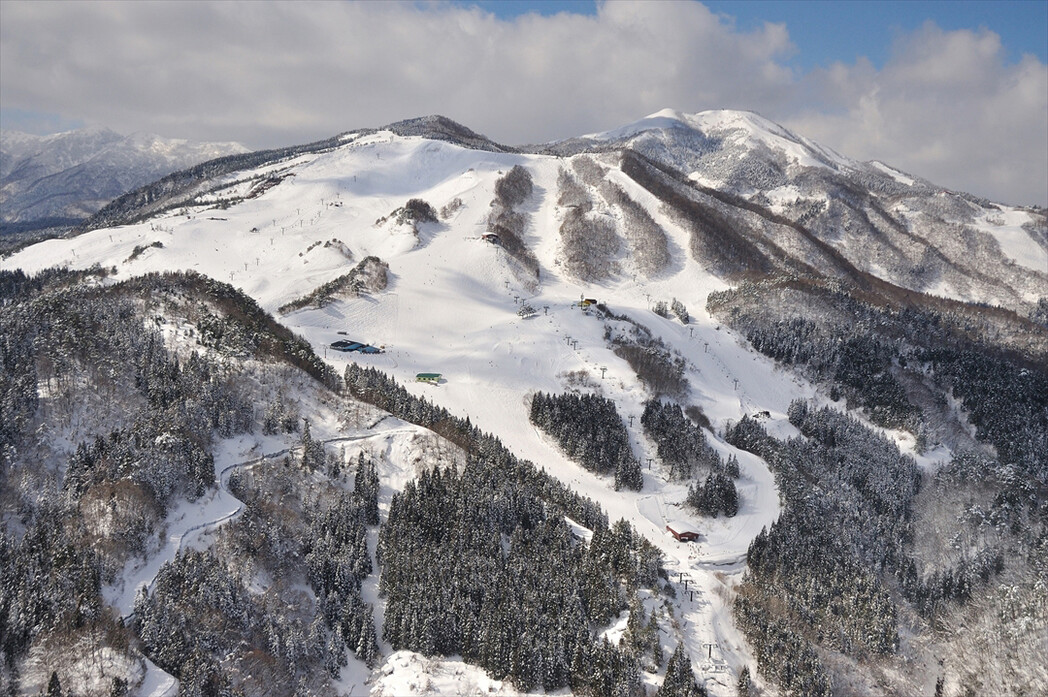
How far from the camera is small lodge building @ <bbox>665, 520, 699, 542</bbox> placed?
45.9m


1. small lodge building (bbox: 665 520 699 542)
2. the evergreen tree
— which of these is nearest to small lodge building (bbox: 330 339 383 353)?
small lodge building (bbox: 665 520 699 542)

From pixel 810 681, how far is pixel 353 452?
1344 inches

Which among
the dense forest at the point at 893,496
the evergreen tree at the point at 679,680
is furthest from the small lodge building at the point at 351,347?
the evergreen tree at the point at 679,680

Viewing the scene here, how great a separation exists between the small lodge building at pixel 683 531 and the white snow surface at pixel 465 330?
0.54 meters

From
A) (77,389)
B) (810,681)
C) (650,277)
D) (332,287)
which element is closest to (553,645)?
(810,681)

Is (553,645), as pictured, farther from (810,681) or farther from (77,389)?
(77,389)

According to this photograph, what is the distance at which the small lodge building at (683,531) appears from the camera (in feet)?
151

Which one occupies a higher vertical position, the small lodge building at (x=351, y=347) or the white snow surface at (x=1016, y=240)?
the white snow surface at (x=1016, y=240)

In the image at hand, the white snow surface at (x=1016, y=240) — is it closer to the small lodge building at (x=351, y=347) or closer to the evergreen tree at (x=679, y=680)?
the small lodge building at (x=351, y=347)

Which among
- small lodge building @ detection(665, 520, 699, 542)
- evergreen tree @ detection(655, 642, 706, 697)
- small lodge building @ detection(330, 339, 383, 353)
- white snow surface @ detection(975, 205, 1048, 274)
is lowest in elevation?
evergreen tree @ detection(655, 642, 706, 697)

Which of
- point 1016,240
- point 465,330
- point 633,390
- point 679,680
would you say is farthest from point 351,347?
point 1016,240

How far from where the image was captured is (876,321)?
98.8 metres

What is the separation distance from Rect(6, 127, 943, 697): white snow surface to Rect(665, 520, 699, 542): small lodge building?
54 centimetres

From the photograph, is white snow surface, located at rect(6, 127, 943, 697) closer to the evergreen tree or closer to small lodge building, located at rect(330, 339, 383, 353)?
small lodge building, located at rect(330, 339, 383, 353)
